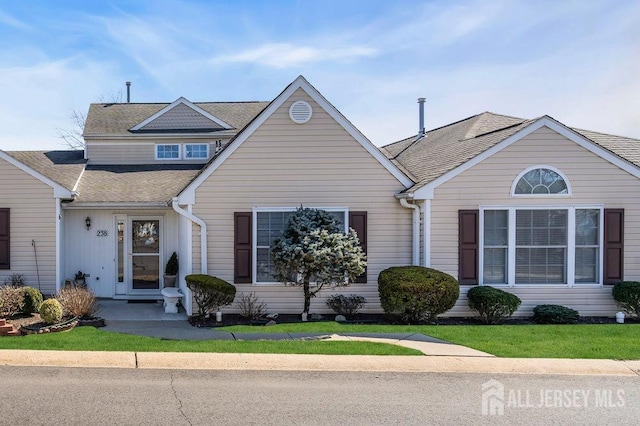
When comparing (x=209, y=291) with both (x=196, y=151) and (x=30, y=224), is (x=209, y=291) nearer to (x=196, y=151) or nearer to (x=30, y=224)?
(x=30, y=224)

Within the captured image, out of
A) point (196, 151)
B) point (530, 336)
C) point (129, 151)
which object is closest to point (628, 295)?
point (530, 336)

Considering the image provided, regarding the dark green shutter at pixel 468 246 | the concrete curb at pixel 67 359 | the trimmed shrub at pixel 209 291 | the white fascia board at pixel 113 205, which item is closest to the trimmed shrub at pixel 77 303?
the trimmed shrub at pixel 209 291

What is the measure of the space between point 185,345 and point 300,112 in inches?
244

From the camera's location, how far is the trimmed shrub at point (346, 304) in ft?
39.0

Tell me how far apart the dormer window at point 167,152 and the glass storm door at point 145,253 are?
444cm

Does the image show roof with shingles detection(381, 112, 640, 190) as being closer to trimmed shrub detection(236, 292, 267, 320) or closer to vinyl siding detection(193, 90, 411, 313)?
vinyl siding detection(193, 90, 411, 313)

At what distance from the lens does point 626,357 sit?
8312 millimetres

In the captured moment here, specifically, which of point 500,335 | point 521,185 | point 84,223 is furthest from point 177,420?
point 84,223

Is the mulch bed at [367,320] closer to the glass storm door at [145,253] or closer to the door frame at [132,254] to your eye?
the door frame at [132,254]

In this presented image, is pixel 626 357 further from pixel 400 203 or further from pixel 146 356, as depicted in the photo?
pixel 146 356

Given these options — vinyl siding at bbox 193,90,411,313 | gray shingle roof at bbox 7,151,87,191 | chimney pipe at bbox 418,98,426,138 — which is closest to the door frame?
gray shingle roof at bbox 7,151,87,191

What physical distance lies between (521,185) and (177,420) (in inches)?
374

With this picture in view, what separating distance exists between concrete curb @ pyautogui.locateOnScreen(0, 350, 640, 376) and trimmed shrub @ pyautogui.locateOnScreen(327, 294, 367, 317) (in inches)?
142

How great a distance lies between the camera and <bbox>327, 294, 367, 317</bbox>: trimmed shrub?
39.0 ft
